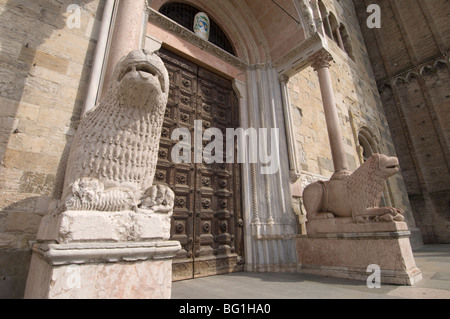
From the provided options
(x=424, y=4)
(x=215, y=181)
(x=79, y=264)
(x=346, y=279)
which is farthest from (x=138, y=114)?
(x=424, y=4)

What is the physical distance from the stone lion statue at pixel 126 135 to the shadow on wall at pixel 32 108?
1.77 feet

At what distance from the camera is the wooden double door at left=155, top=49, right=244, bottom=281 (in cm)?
344

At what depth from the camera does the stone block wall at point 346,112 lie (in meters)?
5.57

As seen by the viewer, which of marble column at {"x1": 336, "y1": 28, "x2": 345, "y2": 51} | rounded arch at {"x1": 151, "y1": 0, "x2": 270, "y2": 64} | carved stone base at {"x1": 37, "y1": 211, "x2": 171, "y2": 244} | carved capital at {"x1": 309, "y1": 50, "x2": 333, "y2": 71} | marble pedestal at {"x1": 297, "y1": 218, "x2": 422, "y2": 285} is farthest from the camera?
marble column at {"x1": 336, "y1": 28, "x2": 345, "y2": 51}

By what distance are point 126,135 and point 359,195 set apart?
10.1 ft

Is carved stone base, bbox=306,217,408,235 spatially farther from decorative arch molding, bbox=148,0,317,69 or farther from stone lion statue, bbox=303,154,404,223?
decorative arch molding, bbox=148,0,317,69

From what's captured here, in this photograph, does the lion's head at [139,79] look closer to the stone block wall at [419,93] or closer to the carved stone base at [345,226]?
the carved stone base at [345,226]

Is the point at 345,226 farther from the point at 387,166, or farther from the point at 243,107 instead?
the point at 243,107

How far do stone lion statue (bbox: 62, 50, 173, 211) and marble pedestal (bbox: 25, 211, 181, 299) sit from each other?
0.58 feet

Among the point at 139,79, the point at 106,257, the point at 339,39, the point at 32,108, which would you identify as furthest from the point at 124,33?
the point at 339,39

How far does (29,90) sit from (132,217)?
2.09 m

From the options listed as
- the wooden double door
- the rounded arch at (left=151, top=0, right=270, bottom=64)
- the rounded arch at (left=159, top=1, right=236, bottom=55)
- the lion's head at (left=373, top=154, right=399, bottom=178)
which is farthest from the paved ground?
the rounded arch at (left=159, top=1, right=236, bottom=55)

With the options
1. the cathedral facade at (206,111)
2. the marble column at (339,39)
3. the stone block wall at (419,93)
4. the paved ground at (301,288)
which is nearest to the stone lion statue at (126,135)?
the cathedral facade at (206,111)

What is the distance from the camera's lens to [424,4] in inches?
473
